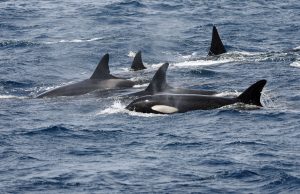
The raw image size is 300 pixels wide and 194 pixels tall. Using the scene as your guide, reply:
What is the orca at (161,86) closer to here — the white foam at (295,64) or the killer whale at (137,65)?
the killer whale at (137,65)

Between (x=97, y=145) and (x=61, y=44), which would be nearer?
(x=97, y=145)

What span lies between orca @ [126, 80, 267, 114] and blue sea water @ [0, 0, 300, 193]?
365 millimetres

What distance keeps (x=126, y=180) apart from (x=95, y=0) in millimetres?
39698

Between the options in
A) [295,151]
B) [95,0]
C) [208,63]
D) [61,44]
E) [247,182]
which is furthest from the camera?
[95,0]

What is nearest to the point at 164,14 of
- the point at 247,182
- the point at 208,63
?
the point at 208,63

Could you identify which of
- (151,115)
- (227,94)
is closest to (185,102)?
(151,115)

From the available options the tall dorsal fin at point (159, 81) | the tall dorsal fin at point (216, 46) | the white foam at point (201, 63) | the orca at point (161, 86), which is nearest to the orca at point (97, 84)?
the orca at point (161, 86)

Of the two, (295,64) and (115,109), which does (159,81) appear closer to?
(115,109)

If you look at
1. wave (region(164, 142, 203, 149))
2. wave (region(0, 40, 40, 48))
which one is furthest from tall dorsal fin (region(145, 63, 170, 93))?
wave (region(0, 40, 40, 48))

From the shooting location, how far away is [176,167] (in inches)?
717

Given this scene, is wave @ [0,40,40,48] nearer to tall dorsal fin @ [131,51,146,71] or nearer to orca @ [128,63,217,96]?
tall dorsal fin @ [131,51,146,71]

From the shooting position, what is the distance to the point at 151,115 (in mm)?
23656

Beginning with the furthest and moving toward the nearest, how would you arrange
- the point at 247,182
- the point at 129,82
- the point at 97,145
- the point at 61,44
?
the point at 61,44
the point at 129,82
the point at 97,145
the point at 247,182

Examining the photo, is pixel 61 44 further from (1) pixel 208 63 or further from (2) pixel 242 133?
(2) pixel 242 133
